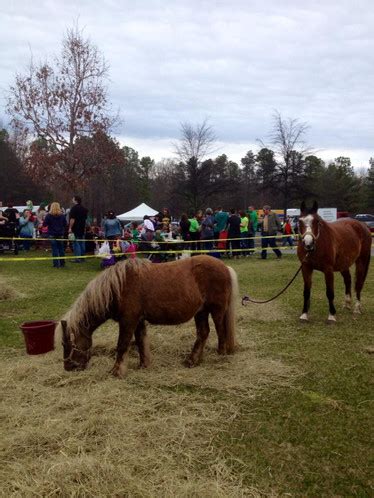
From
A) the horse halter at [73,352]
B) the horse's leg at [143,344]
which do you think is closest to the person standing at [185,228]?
the horse's leg at [143,344]

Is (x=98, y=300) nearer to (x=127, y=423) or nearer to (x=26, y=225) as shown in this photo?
(x=127, y=423)

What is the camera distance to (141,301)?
4598mm

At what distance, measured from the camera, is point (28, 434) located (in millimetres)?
3250

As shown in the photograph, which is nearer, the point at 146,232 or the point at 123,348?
the point at 123,348

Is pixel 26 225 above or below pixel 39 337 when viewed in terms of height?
above

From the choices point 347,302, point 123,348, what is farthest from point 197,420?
point 347,302

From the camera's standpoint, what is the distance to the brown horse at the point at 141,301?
4.53m

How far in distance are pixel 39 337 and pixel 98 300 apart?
53.7 inches

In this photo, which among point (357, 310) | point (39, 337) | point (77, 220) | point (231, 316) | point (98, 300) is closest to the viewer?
point (98, 300)

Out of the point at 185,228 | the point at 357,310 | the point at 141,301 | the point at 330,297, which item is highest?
the point at 185,228

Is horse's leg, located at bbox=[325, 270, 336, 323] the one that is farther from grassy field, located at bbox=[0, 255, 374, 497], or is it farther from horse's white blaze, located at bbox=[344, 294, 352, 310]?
horse's white blaze, located at bbox=[344, 294, 352, 310]

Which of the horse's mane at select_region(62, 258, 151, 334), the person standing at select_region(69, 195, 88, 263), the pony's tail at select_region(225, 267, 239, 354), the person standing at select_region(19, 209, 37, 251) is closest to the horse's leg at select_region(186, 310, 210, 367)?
the pony's tail at select_region(225, 267, 239, 354)

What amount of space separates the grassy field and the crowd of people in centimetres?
791

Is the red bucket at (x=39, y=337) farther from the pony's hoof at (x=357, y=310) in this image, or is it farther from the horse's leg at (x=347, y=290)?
the horse's leg at (x=347, y=290)
